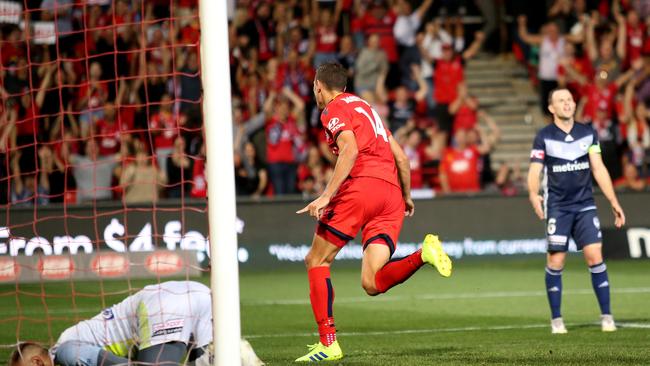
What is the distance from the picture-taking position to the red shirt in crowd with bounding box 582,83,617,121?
1928 cm

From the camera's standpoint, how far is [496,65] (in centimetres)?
2250

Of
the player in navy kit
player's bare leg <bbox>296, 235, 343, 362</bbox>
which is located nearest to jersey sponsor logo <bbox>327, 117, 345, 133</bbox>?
player's bare leg <bbox>296, 235, 343, 362</bbox>

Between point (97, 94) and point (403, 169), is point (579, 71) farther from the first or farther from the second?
point (403, 169)

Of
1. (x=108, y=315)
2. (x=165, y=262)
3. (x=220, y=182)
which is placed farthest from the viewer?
(x=165, y=262)

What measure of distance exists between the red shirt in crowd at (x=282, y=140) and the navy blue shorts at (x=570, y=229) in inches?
332

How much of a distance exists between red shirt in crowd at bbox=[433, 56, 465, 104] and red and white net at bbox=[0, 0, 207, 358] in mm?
4182

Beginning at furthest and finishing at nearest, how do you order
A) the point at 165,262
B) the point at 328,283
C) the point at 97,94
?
the point at 97,94 → the point at 165,262 → the point at 328,283

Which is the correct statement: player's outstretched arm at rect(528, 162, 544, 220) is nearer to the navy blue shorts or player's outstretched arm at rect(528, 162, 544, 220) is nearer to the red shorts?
the navy blue shorts

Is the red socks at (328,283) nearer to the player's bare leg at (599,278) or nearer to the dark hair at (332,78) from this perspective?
the dark hair at (332,78)

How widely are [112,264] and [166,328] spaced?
8638 millimetres

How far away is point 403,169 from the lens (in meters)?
Answer: 8.53

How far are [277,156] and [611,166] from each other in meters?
5.48

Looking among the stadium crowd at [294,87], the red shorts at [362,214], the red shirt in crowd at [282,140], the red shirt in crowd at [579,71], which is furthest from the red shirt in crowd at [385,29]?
the red shorts at [362,214]

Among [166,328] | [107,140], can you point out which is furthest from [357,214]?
[107,140]
